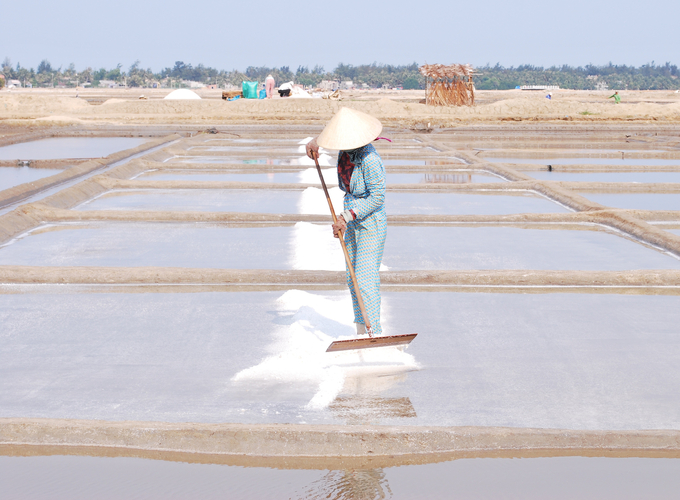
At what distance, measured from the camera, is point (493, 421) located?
3092mm

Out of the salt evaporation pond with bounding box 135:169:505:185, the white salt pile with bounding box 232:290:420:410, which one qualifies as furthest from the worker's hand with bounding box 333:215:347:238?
the salt evaporation pond with bounding box 135:169:505:185

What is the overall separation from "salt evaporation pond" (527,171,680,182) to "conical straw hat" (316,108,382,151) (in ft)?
26.9

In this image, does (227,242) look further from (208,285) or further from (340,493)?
(340,493)

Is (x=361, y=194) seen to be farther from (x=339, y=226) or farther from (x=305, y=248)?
(x=305, y=248)

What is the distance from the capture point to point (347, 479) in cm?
274

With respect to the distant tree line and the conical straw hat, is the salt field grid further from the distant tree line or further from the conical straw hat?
the distant tree line

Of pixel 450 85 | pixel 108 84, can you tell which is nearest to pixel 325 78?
pixel 108 84

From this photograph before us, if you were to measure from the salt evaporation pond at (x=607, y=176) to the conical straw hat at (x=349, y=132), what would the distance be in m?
8.19

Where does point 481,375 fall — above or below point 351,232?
below

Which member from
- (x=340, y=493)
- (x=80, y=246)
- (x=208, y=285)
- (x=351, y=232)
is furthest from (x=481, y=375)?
(x=80, y=246)

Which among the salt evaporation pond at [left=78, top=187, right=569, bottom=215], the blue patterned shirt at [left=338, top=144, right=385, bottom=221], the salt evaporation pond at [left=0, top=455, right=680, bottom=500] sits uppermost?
the blue patterned shirt at [left=338, top=144, right=385, bottom=221]

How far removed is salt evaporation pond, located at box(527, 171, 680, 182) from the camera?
11430 millimetres

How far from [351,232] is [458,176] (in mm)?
8241

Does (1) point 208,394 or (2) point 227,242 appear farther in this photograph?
(2) point 227,242
